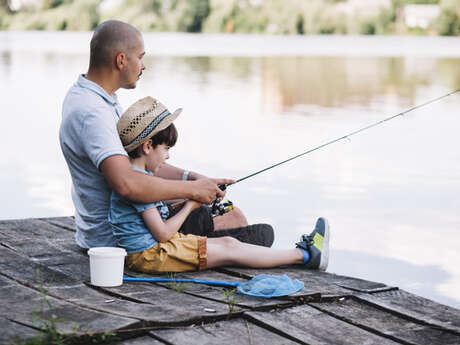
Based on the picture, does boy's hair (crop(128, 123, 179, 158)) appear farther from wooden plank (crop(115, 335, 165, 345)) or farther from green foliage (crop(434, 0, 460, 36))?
green foliage (crop(434, 0, 460, 36))

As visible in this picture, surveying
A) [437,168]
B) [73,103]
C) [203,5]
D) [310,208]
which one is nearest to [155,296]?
[73,103]

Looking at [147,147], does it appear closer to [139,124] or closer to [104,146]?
[139,124]

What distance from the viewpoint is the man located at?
3080 millimetres

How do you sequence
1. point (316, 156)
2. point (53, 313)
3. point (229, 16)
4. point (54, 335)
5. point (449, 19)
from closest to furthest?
point (54, 335) → point (53, 313) → point (316, 156) → point (449, 19) → point (229, 16)

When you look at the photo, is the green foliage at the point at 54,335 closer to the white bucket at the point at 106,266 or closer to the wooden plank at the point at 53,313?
the wooden plank at the point at 53,313

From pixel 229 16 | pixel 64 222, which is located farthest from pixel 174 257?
pixel 229 16

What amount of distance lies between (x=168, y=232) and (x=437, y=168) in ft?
14.9

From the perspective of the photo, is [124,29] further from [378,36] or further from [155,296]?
[378,36]

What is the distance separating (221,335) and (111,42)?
130 cm

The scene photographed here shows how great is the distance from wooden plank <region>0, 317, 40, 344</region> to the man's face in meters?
1.20

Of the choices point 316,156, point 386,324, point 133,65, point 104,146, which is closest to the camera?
point 386,324

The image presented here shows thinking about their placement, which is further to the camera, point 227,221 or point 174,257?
point 227,221

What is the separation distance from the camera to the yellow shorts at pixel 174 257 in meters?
3.20

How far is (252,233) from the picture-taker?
368 cm
